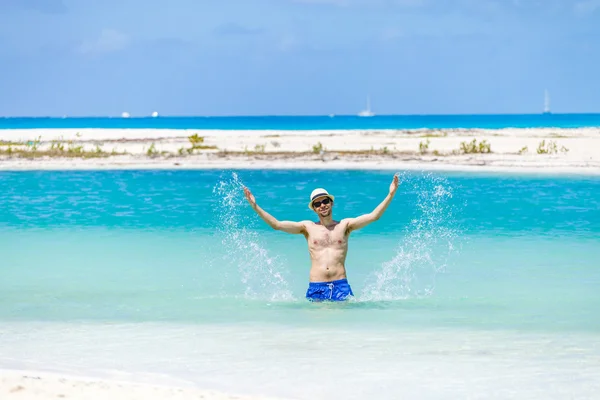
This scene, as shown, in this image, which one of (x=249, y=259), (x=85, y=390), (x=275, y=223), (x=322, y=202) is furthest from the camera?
(x=249, y=259)

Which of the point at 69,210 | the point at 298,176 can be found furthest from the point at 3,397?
the point at 298,176

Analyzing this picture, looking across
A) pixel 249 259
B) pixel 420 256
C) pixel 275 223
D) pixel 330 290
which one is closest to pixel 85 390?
pixel 275 223

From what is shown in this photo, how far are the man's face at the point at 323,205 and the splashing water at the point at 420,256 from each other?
163 cm

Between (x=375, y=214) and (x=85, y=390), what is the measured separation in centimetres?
387

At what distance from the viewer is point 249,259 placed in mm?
14602

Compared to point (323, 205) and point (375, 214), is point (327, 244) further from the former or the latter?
point (375, 214)

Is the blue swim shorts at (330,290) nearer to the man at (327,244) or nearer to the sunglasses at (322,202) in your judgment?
the man at (327,244)

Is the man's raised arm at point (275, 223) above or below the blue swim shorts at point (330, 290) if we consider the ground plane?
above

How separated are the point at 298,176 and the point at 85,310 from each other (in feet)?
71.9

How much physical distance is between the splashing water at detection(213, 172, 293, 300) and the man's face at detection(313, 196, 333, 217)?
5.70 ft

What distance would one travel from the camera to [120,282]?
493 inches

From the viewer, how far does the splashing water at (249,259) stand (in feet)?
38.7

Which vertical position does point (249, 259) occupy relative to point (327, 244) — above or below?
below

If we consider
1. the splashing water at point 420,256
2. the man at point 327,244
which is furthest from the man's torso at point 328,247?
the splashing water at point 420,256
